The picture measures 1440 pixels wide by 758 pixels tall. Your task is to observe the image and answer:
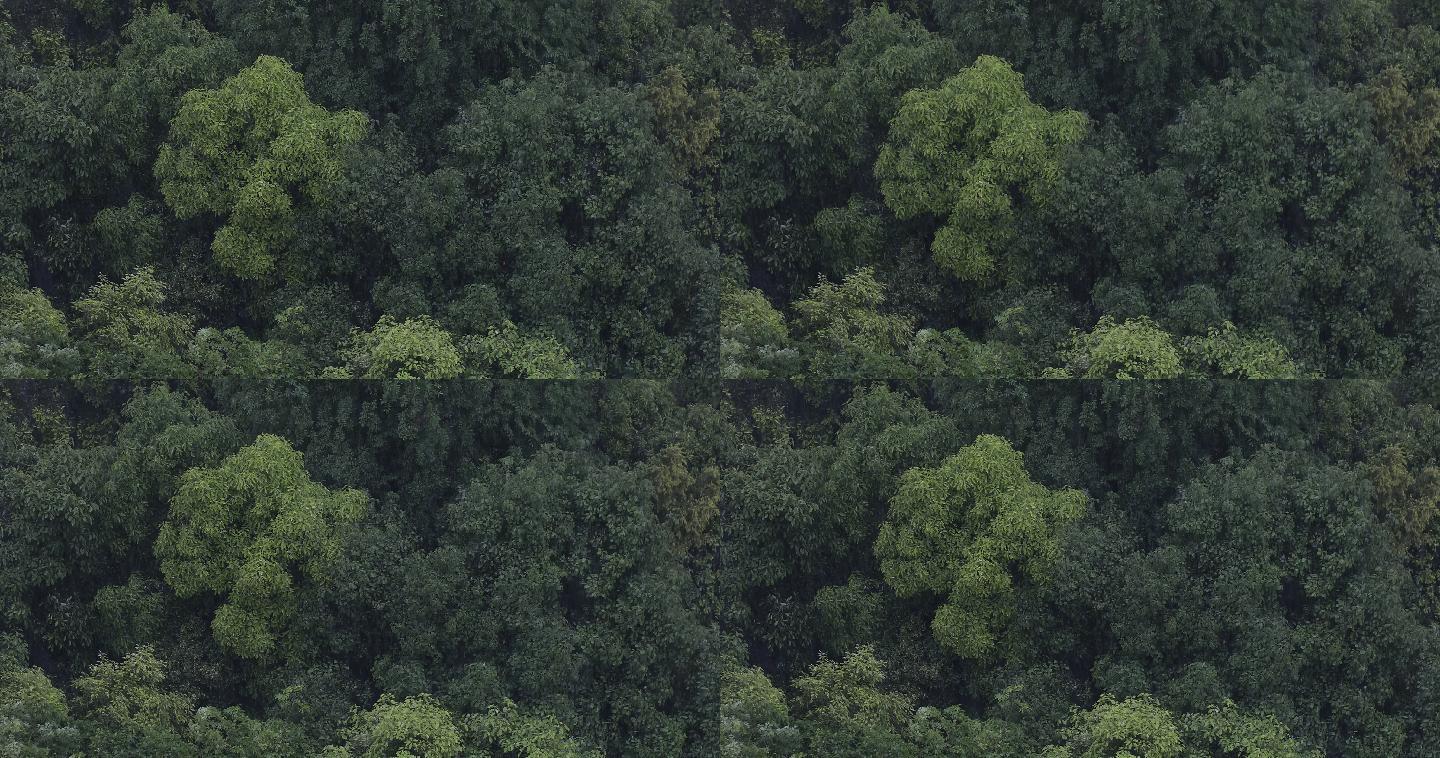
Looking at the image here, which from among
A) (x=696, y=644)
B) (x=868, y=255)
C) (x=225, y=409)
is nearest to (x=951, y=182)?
(x=868, y=255)

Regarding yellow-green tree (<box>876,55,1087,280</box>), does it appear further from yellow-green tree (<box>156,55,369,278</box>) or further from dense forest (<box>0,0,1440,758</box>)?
yellow-green tree (<box>156,55,369,278</box>)

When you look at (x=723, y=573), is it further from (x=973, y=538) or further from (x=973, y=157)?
(x=973, y=157)

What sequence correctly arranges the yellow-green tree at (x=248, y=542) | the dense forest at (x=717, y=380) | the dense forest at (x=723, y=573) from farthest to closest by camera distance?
the yellow-green tree at (x=248, y=542), the dense forest at (x=717, y=380), the dense forest at (x=723, y=573)

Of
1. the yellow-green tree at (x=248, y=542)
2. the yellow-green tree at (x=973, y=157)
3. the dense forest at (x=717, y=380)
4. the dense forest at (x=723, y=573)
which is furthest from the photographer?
the yellow-green tree at (x=973, y=157)

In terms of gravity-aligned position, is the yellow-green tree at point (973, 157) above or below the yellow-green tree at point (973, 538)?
above

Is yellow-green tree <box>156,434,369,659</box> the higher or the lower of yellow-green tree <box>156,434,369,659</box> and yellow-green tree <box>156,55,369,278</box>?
the lower

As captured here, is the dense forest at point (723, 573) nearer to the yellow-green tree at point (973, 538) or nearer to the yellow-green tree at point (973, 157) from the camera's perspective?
the yellow-green tree at point (973, 538)

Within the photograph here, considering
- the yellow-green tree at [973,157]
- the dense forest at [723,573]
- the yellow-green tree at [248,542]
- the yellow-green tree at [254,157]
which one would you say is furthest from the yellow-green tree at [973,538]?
the yellow-green tree at [254,157]

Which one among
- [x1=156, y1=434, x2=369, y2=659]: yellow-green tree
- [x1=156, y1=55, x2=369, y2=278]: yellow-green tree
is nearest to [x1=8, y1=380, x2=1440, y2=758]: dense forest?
[x1=156, y1=434, x2=369, y2=659]: yellow-green tree

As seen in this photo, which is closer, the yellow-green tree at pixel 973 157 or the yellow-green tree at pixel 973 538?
the yellow-green tree at pixel 973 538
